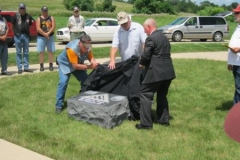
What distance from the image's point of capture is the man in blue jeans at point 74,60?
591 cm

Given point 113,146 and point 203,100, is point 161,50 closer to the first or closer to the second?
point 113,146

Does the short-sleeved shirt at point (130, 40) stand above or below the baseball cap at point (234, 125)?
above

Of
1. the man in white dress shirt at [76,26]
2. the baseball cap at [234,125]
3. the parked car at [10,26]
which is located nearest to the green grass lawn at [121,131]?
the baseball cap at [234,125]

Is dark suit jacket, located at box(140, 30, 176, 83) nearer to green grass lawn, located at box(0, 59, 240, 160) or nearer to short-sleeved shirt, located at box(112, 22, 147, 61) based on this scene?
green grass lawn, located at box(0, 59, 240, 160)

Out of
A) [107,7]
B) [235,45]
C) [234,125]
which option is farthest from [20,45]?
[107,7]

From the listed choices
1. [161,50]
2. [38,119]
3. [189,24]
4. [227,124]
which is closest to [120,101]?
[161,50]

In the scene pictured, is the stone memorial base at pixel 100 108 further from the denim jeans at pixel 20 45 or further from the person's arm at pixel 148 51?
the denim jeans at pixel 20 45

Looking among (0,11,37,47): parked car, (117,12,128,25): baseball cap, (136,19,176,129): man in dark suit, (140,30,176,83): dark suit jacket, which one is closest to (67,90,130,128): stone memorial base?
(136,19,176,129): man in dark suit

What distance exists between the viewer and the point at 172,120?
19.7 feet

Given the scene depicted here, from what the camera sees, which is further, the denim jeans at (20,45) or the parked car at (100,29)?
the parked car at (100,29)

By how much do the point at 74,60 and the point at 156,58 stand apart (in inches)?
57.6

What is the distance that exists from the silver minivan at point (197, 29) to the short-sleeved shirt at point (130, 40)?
15.6 m

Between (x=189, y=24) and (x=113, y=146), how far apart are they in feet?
61.1

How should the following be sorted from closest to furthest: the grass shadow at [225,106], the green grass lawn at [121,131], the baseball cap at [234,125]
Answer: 1. the baseball cap at [234,125]
2. the green grass lawn at [121,131]
3. the grass shadow at [225,106]
